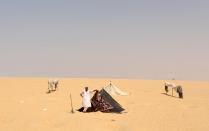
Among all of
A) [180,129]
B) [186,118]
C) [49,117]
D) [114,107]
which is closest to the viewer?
[180,129]

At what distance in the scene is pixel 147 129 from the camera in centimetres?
1462

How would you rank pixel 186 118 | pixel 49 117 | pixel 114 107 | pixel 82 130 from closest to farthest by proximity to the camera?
pixel 82 130
pixel 49 117
pixel 186 118
pixel 114 107

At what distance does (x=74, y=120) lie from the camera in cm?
1556

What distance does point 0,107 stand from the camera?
20.4m

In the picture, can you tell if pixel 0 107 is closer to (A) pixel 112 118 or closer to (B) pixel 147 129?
(A) pixel 112 118

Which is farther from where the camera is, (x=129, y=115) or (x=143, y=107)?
(x=143, y=107)

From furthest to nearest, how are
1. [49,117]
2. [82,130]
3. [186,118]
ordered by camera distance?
[186,118] → [49,117] → [82,130]

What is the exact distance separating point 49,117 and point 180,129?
5.25 m

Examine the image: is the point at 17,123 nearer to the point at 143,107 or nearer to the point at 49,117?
the point at 49,117

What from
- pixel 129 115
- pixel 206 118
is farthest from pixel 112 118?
pixel 206 118

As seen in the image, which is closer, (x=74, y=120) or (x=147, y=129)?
(x=147, y=129)

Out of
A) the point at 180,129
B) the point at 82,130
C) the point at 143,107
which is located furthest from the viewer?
the point at 143,107

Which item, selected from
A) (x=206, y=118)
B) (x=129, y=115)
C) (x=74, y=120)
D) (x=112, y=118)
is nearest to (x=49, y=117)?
(x=74, y=120)

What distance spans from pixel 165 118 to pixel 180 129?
259cm
